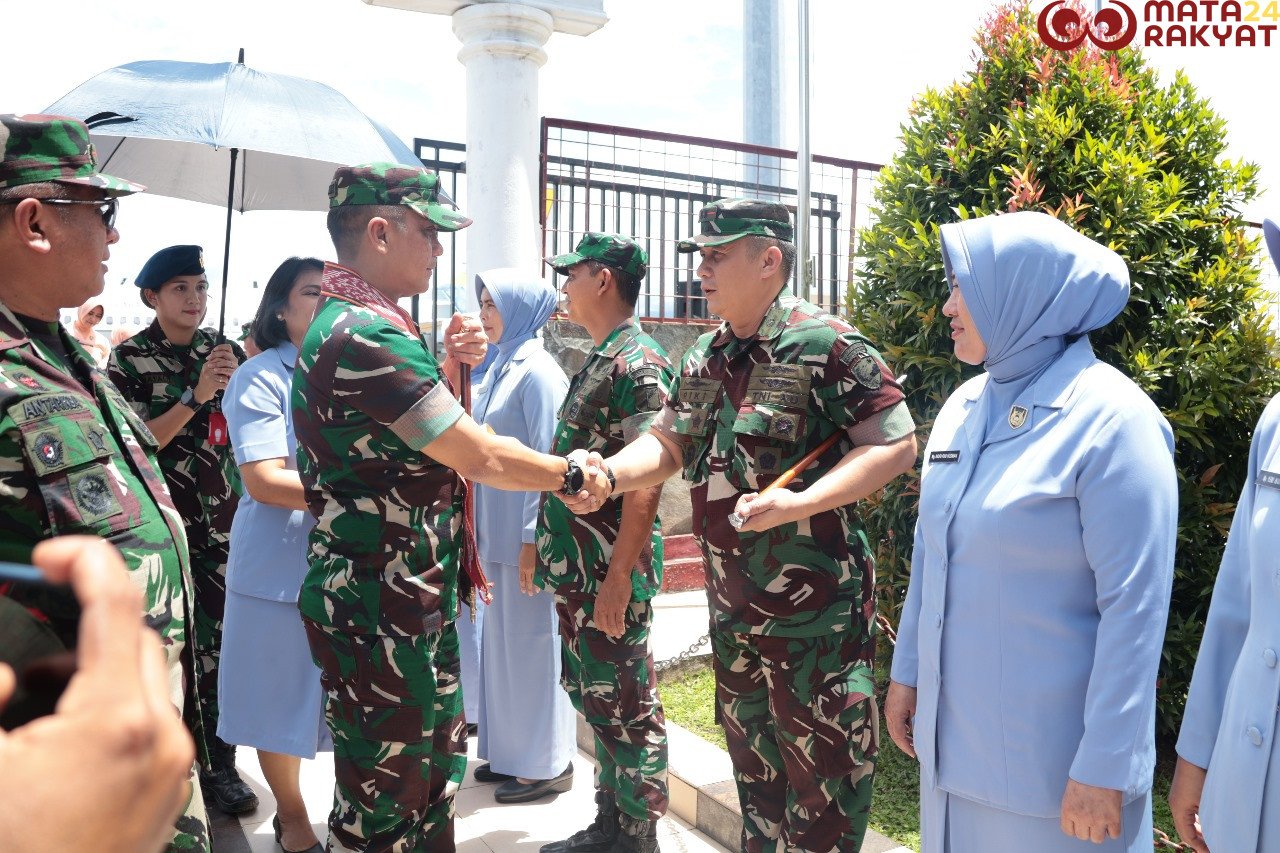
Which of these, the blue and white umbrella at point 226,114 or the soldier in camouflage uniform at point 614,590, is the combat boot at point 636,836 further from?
the blue and white umbrella at point 226,114

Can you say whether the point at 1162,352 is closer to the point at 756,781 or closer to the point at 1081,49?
the point at 1081,49

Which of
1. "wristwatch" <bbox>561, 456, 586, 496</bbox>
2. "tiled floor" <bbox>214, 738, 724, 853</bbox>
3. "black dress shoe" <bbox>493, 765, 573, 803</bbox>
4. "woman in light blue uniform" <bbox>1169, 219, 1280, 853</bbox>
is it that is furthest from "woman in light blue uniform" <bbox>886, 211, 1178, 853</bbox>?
"black dress shoe" <bbox>493, 765, 573, 803</bbox>

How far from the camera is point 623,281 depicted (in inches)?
151

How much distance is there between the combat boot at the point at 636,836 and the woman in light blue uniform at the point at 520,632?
2.53ft

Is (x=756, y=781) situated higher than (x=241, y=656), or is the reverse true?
(x=241, y=656)

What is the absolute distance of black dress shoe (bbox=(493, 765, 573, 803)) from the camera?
420 centimetres

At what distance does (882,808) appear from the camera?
3777mm

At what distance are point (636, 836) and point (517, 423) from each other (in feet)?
5.81

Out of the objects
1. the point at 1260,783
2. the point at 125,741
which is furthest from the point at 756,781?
the point at 125,741

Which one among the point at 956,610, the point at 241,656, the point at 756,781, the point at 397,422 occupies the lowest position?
the point at 756,781

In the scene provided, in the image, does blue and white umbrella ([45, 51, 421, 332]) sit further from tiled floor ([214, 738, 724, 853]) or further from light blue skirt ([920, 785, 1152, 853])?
light blue skirt ([920, 785, 1152, 853])

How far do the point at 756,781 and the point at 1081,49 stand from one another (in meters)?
3.19

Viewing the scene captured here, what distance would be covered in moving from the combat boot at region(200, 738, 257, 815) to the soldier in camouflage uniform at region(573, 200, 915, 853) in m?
2.23

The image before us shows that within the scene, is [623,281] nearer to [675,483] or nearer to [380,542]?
[380,542]
